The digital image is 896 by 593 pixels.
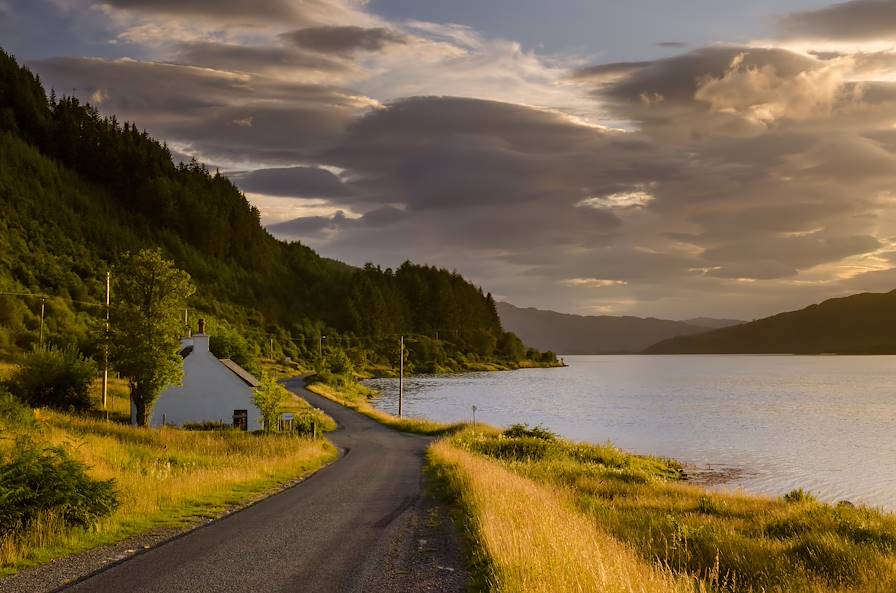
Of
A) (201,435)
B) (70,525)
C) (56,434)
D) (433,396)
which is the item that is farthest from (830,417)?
(70,525)

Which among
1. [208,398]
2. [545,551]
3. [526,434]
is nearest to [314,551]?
[545,551]

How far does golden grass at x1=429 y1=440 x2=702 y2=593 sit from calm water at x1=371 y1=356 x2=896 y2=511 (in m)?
31.5

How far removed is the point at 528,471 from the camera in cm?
3616

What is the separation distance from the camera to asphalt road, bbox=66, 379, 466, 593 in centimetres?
1416

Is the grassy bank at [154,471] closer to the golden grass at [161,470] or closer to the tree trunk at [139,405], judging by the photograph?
the golden grass at [161,470]

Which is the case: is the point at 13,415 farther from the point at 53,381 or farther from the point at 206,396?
the point at 206,396

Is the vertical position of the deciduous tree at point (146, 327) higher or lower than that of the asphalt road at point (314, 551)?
higher

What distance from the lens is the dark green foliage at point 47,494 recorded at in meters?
18.1

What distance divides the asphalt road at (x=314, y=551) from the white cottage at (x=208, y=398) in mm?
32111

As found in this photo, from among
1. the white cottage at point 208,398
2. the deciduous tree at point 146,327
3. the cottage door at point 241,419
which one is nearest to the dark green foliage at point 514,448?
the cottage door at point 241,419

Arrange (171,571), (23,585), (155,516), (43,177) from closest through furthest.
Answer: (23,585) → (171,571) → (155,516) → (43,177)

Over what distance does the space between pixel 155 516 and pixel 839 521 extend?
20.6m

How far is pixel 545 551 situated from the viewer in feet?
44.2

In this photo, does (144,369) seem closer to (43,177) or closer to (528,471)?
(528,471)
